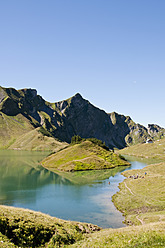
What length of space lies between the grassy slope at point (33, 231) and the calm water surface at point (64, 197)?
21.6 metres

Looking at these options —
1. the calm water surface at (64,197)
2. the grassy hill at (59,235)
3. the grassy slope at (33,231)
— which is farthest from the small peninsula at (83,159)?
the grassy hill at (59,235)

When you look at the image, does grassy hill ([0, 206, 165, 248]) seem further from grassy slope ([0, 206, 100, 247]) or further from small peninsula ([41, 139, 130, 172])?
small peninsula ([41, 139, 130, 172])

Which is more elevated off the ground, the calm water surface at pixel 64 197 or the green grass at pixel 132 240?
the green grass at pixel 132 240

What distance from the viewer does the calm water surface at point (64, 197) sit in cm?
6018

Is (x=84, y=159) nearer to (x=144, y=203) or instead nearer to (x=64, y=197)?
(x=64, y=197)

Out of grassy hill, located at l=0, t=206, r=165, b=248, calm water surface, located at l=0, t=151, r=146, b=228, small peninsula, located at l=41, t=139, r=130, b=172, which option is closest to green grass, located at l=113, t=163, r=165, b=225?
calm water surface, located at l=0, t=151, r=146, b=228

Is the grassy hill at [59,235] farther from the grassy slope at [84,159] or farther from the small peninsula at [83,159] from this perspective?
the grassy slope at [84,159]

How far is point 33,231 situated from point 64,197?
54.8 metres

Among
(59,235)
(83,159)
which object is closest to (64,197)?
(59,235)

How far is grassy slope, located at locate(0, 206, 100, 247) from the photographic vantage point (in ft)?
94.8

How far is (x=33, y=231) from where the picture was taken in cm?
3088

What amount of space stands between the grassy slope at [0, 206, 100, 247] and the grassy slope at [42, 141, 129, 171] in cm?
11406

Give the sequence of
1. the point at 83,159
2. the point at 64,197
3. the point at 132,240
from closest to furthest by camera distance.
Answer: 1. the point at 132,240
2. the point at 64,197
3. the point at 83,159

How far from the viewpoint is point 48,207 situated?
226 ft
